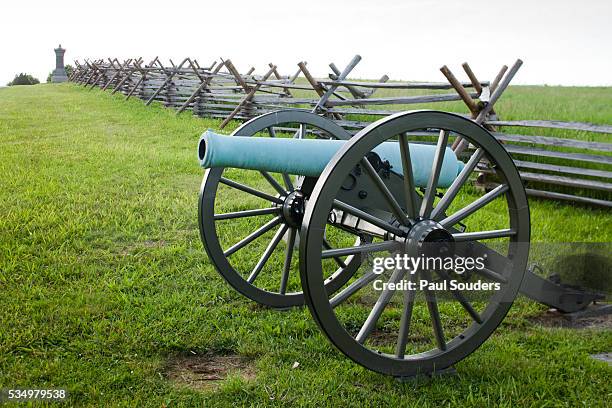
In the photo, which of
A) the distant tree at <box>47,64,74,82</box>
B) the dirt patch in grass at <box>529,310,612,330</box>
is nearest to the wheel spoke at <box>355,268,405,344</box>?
the dirt patch in grass at <box>529,310,612,330</box>

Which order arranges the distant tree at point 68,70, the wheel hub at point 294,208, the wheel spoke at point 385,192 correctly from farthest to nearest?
the distant tree at point 68,70, the wheel hub at point 294,208, the wheel spoke at point 385,192

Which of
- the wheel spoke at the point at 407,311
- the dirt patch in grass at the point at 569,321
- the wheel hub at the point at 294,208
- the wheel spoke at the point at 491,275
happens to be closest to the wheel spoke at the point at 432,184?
the wheel spoke at the point at 407,311

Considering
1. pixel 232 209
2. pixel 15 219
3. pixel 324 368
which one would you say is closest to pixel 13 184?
pixel 15 219

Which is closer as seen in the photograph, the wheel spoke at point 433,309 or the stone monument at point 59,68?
the wheel spoke at point 433,309

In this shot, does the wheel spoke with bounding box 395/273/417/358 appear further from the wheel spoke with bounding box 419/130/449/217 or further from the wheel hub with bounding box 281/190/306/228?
the wheel hub with bounding box 281/190/306/228

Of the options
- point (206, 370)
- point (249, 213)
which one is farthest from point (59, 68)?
point (206, 370)

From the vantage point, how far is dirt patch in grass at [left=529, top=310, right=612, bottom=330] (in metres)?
4.15

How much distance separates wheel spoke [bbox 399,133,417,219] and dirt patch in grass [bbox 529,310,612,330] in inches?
63.0

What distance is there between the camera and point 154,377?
329 centimetres

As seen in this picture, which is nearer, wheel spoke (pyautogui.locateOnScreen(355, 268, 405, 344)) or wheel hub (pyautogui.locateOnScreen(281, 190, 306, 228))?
wheel spoke (pyautogui.locateOnScreen(355, 268, 405, 344))

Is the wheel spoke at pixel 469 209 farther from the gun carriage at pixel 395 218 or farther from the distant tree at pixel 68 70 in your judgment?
the distant tree at pixel 68 70

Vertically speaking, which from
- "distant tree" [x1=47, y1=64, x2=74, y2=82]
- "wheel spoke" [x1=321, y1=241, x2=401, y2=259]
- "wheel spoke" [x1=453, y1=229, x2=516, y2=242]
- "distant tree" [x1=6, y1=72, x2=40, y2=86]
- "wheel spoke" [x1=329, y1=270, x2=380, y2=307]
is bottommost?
"wheel spoke" [x1=329, y1=270, x2=380, y2=307]

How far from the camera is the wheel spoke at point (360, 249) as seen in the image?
2924 mm

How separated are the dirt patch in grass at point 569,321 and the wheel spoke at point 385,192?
1.62m
